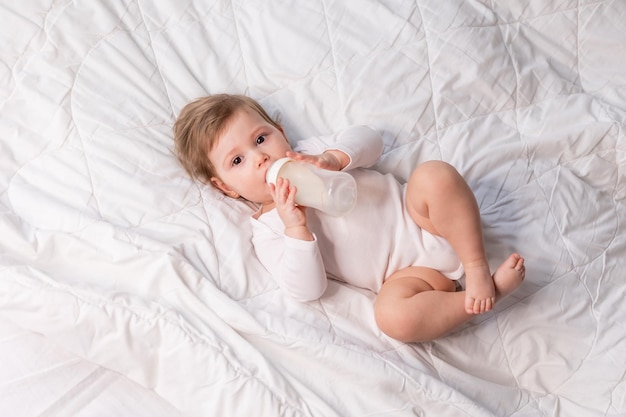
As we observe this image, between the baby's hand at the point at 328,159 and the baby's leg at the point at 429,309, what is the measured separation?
26 centimetres

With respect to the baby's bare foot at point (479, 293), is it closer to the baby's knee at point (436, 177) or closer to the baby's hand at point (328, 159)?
the baby's knee at point (436, 177)

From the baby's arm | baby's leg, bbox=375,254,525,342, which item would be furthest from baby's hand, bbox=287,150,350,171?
baby's leg, bbox=375,254,525,342

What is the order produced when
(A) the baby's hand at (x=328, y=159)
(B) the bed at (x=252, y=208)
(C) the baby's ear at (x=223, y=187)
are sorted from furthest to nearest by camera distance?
(C) the baby's ear at (x=223, y=187), (A) the baby's hand at (x=328, y=159), (B) the bed at (x=252, y=208)

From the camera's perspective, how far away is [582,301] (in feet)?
4.33

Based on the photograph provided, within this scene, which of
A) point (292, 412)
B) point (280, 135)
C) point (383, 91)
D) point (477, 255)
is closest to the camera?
point (292, 412)

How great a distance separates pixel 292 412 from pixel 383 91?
70 cm

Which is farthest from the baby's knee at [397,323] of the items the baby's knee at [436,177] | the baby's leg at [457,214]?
the baby's knee at [436,177]

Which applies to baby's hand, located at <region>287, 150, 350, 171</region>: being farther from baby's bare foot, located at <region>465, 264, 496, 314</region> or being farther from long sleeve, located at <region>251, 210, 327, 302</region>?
baby's bare foot, located at <region>465, 264, 496, 314</region>

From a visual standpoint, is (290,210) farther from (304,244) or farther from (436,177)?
(436,177)

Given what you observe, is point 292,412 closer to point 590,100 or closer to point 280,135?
point 280,135

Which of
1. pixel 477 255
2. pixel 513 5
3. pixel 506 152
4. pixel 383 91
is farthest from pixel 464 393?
pixel 513 5

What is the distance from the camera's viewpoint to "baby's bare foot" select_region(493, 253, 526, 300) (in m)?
1.23

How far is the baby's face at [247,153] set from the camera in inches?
53.1

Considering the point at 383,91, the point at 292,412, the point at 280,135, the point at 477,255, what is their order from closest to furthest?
the point at 292,412, the point at 477,255, the point at 280,135, the point at 383,91
